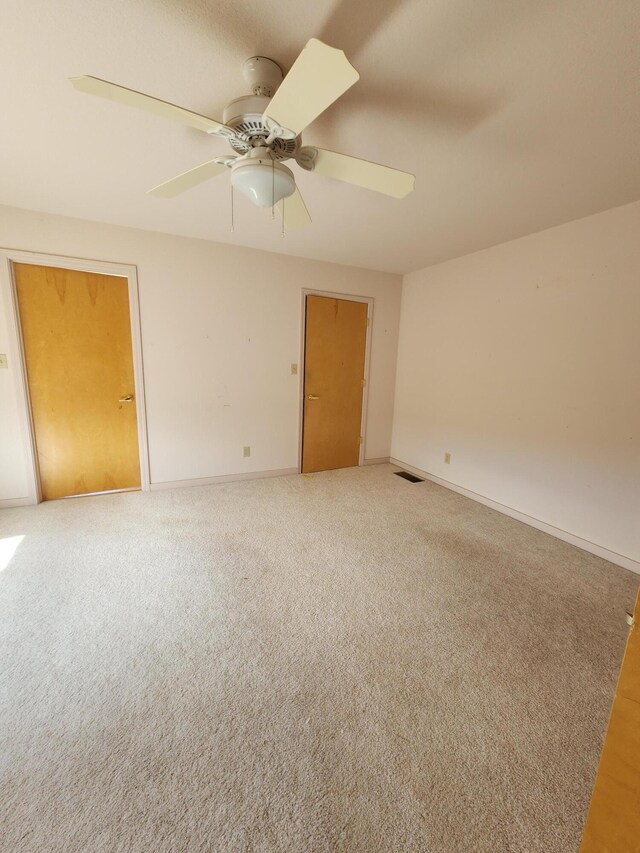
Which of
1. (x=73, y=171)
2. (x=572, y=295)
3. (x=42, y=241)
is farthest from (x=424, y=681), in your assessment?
(x=42, y=241)

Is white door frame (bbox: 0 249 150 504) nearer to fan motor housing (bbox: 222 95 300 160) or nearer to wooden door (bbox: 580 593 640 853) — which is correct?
fan motor housing (bbox: 222 95 300 160)

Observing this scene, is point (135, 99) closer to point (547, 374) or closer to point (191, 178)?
point (191, 178)

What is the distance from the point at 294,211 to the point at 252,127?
53 centimetres

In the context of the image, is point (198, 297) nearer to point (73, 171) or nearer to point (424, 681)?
point (73, 171)

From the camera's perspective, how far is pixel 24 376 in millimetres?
2873

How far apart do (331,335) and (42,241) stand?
269cm

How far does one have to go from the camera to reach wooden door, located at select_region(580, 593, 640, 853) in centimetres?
53

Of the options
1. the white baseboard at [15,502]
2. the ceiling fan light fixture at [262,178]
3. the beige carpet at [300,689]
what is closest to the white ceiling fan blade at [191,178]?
the ceiling fan light fixture at [262,178]

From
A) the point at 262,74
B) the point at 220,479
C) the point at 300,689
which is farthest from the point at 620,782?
the point at 220,479

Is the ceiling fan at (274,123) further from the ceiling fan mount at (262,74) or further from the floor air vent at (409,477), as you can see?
the floor air vent at (409,477)

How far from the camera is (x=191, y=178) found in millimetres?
1586

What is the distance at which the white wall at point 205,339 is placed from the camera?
2889 millimetres

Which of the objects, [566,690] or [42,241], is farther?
[42,241]

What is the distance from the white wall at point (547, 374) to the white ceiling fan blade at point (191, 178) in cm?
254
